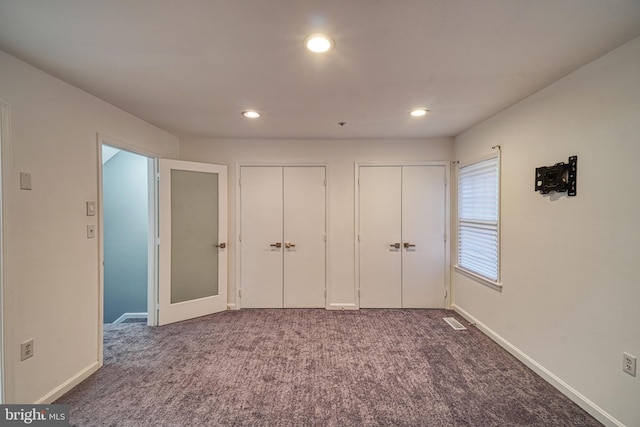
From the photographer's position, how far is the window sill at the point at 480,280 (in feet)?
9.19

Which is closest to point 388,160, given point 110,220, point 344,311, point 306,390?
point 344,311

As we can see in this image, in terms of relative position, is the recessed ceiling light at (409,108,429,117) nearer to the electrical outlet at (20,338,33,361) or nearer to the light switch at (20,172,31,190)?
the light switch at (20,172,31,190)

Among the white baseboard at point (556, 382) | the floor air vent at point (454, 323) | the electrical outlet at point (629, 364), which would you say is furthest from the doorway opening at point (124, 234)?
the electrical outlet at point (629, 364)

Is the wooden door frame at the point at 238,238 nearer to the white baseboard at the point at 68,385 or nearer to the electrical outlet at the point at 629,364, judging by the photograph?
the white baseboard at the point at 68,385

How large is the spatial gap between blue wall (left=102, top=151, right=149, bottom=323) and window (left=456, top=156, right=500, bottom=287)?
4689 mm

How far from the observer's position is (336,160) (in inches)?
151

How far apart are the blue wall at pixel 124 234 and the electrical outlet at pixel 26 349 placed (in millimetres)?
2511

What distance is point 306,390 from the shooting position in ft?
6.83

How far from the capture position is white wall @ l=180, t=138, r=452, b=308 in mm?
3795

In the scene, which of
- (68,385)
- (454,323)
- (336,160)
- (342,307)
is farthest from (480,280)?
(68,385)

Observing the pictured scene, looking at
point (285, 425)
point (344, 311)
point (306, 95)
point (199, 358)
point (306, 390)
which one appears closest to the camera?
point (285, 425)

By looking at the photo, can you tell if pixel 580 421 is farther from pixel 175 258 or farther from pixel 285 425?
pixel 175 258

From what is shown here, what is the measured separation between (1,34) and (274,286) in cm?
332

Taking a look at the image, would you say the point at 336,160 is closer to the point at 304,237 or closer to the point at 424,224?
the point at 304,237
